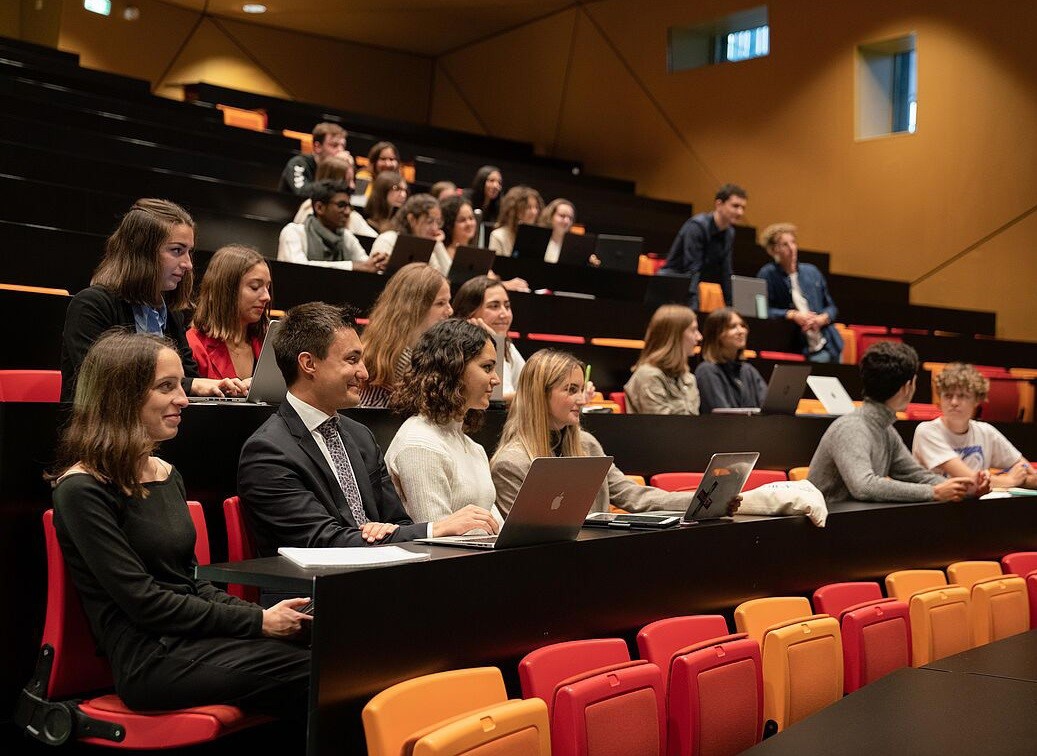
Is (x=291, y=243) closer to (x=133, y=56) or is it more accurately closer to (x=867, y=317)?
(x=867, y=317)

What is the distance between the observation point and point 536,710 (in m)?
1.85

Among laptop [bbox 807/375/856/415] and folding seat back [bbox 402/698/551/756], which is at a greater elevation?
laptop [bbox 807/375/856/415]

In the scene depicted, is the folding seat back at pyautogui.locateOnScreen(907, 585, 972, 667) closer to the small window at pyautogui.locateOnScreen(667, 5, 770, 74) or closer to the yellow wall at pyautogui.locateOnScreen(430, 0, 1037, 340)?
the yellow wall at pyautogui.locateOnScreen(430, 0, 1037, 340)

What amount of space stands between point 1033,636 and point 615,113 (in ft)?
27.8

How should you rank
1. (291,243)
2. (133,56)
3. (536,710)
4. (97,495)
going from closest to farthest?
1. (536,710)
2. (97,495)
3. (291,243)
4. (133,56)

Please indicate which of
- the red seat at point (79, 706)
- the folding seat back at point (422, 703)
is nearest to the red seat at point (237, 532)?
the red seat at point (79, 706)

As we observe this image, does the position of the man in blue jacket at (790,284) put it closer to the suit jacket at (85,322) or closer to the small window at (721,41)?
the small window at (721,41)

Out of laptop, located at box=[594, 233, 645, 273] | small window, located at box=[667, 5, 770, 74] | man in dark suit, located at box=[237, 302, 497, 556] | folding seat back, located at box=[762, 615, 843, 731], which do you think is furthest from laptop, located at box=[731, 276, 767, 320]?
man in dark suit, located at box=[237, 302, 497, 556]

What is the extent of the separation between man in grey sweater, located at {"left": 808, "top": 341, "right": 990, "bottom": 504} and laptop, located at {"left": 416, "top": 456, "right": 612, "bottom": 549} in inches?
56.5

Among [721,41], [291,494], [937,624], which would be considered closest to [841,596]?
[937,624]

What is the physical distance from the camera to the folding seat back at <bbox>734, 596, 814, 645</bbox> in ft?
8.84

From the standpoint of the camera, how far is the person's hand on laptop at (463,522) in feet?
8.07

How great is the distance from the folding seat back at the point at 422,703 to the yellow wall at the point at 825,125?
6.76m

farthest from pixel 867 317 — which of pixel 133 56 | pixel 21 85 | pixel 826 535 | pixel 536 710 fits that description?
pixel 133 56
